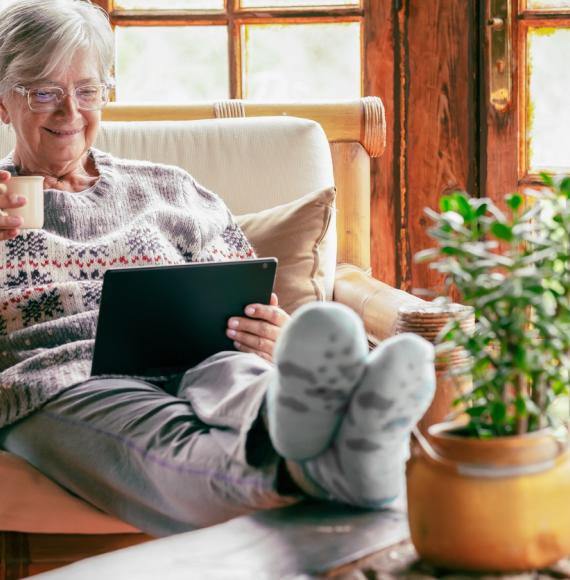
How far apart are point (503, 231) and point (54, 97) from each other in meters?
1.16

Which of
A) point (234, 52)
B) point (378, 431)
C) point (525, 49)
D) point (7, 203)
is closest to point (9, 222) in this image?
point (7, 203)

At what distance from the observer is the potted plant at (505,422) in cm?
80

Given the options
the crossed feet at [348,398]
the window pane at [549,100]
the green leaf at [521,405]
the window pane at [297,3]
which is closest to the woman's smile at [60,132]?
the crossed feet at [348,398]

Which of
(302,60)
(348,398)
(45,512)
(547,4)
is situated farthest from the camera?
(302,60)

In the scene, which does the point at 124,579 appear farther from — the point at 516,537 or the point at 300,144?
the point at 300,144

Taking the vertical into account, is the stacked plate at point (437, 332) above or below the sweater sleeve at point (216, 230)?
below

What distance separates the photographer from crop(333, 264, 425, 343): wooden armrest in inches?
70.6

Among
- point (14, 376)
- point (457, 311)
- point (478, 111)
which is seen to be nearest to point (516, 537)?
point (457, 311)

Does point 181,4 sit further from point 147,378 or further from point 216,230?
point 147,378

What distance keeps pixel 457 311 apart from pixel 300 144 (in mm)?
757

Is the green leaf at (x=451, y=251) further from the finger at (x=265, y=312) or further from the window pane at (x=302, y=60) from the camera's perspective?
the window pane at (x=302, y=60)

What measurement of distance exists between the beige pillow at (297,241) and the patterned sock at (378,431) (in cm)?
87

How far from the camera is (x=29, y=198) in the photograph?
1.49m

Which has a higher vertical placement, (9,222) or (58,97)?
(58,97)
